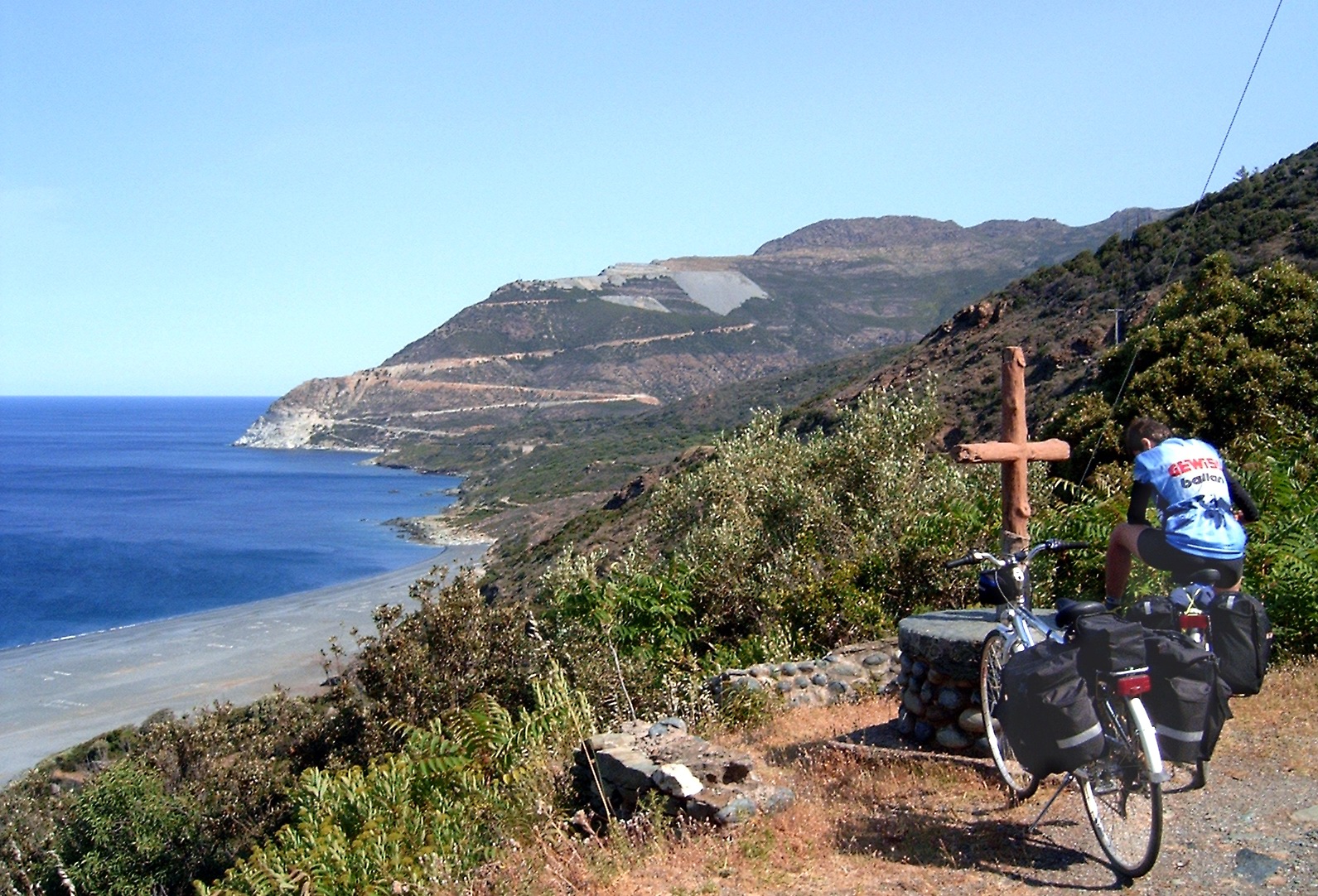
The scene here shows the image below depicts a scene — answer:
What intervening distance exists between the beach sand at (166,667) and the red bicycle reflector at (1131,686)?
120 feet

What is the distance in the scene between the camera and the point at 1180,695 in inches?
171

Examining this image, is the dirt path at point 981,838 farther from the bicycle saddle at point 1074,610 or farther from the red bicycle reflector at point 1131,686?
the bicycle saddle at point 1074,610

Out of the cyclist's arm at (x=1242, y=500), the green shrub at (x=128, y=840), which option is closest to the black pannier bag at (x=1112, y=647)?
the cyclist's arm at (x=1242, y=500)

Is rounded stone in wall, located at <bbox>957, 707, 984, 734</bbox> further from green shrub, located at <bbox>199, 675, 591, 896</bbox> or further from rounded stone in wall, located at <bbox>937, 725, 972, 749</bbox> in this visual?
green shrub, located at <bbox>199, 675, 591, 896</bbox>

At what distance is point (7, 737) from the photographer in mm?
38531

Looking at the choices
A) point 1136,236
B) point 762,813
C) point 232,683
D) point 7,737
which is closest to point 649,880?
point 762,813

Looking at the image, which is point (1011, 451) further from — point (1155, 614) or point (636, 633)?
point (636, 633)

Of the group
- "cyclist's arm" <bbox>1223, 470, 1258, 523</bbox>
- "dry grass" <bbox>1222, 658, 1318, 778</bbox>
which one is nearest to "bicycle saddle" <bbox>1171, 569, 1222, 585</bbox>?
"cyclist's arm" <bbox>1223, 470, 1258, 523</bbox>

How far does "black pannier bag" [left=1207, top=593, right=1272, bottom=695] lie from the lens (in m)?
4.96

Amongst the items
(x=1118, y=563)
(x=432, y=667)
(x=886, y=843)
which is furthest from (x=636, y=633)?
(x=1118, y=563)

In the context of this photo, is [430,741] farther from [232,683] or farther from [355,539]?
[355,539]

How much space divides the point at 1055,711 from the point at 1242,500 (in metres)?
2.05

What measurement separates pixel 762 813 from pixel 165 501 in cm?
12294

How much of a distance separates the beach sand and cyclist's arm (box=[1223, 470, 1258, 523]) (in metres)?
36.6
